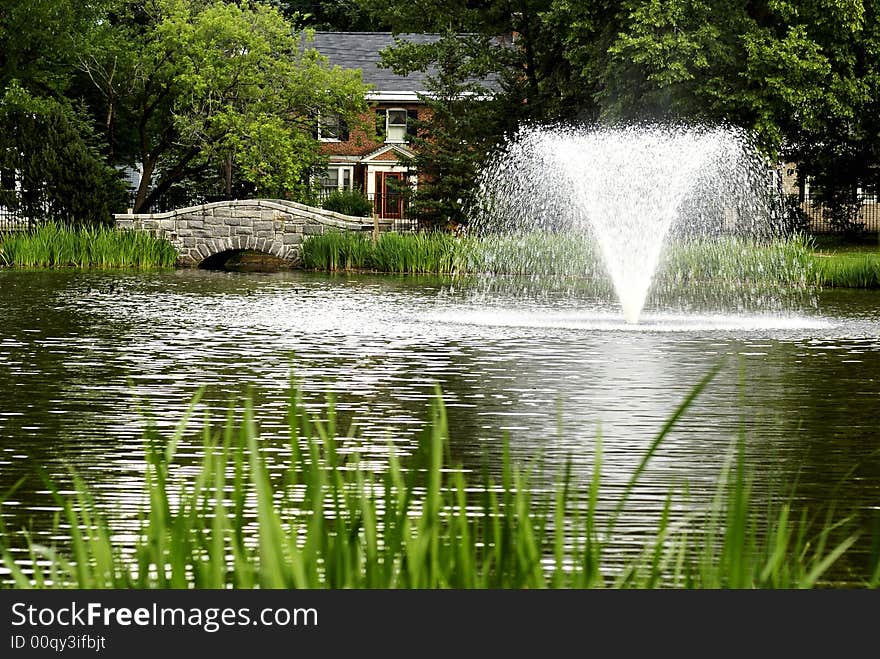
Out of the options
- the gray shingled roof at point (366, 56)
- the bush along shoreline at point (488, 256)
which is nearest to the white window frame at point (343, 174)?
the gray shingled roof at point (366, 56)

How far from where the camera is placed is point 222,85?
49.6m

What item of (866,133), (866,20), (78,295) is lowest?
(78,295)

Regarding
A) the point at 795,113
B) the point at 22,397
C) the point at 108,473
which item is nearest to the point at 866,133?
the point at 795,113

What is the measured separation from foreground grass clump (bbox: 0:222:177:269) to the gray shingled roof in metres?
25.3

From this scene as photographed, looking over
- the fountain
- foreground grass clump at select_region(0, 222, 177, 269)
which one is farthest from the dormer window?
foreground grass clump at select_region(0, 222, 177, 269)

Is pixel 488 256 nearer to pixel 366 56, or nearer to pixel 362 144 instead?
pixel 362 144

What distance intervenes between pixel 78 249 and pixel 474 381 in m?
28.1

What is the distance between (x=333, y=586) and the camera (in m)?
4.76

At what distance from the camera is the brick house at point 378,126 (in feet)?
222

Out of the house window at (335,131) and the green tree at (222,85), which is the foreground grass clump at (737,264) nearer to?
the green tree at (222,85)

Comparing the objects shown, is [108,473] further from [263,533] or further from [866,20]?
[866,20]

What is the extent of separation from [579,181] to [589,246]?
299 centimetres

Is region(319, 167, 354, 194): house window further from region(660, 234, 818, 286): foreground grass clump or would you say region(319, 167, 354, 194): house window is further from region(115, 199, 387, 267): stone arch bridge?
region(660, 234, 818, 286): foreground grass clump

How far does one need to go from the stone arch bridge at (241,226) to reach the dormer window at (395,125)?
77.7 feet
